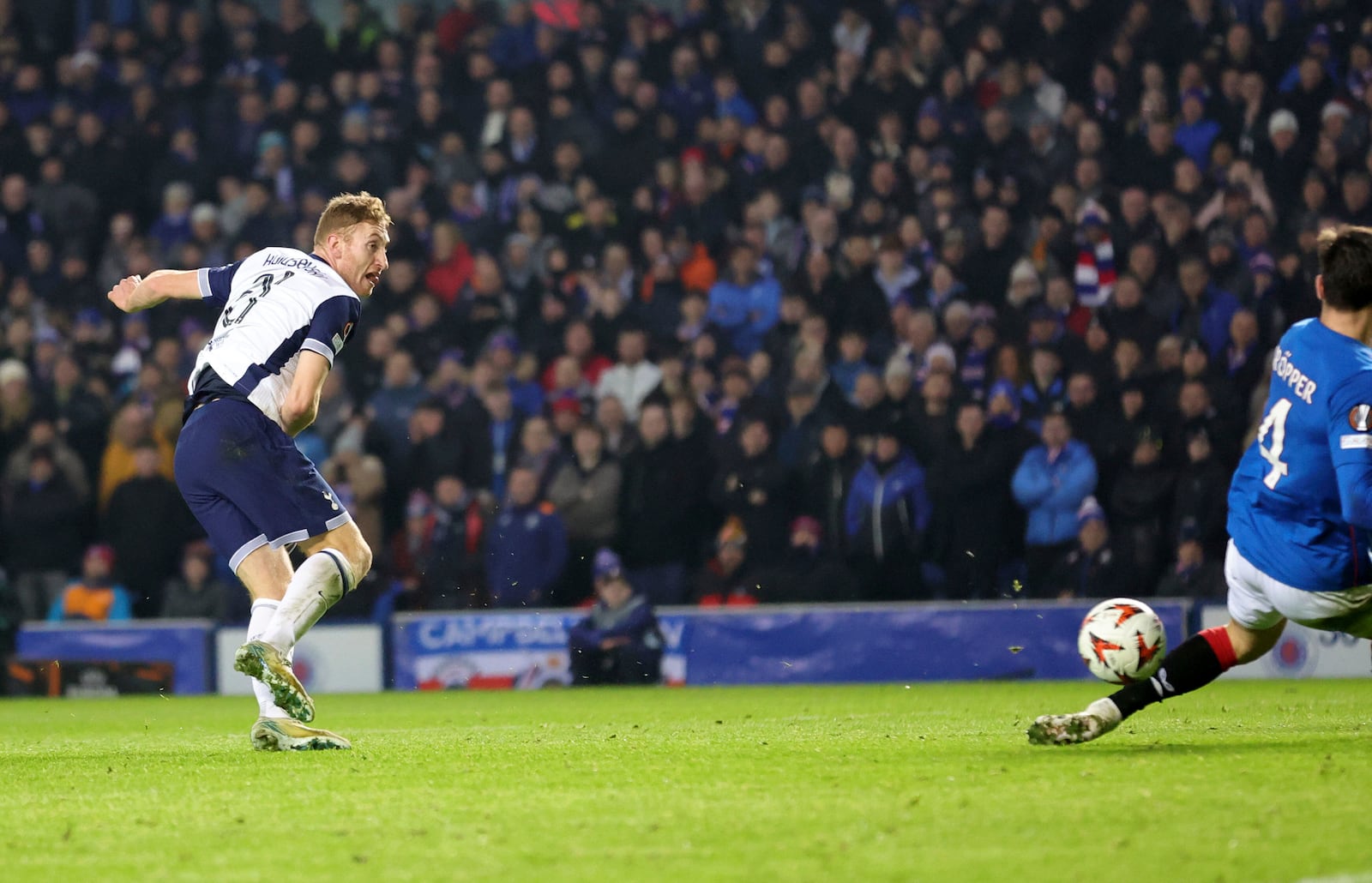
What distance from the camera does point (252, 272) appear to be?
660 cm

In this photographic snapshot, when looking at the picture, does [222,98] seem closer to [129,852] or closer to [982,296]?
[982,296]

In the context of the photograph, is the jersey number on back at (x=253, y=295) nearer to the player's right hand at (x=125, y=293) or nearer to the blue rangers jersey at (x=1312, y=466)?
the player's right hand at (x=125, y=293)

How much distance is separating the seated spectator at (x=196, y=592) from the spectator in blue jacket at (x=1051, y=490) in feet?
20.1

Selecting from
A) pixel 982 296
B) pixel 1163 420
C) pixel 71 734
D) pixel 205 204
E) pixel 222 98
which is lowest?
pixel 71 734

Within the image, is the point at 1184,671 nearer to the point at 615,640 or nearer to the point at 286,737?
the point at 286,737

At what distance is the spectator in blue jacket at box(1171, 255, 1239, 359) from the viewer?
13.1 m

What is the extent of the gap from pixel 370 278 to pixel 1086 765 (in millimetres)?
Answer: 3309

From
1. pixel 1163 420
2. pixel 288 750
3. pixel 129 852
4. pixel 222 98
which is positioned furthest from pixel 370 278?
pixel 222 98

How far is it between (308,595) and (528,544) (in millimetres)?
6273

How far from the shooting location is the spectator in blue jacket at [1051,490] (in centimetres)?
1218

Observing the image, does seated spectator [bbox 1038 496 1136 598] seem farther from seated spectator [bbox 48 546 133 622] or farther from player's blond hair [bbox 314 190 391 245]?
seated spectator [bbox 48 546 133 622]

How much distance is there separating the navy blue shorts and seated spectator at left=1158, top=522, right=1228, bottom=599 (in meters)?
7.36

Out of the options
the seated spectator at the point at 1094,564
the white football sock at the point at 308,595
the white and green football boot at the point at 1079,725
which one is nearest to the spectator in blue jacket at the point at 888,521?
the seated spectator at the point at 1094,564

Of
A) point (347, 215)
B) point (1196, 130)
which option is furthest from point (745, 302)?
point (347, 215)
